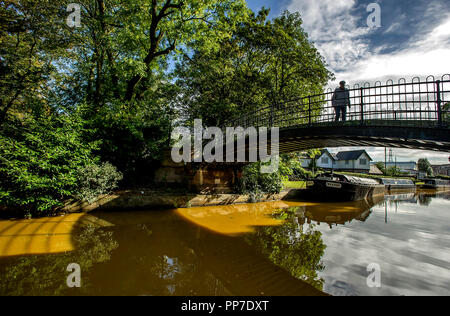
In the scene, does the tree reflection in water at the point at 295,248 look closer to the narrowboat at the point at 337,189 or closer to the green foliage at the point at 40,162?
the narrowboat at the point at 337,189

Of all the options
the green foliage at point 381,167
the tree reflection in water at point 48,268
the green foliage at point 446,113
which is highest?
the green foliage at point 446,113

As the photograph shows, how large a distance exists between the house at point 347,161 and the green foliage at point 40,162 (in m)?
40.0

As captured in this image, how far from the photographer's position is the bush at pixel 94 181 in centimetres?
767

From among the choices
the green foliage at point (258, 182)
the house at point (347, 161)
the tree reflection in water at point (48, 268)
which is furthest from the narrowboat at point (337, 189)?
the house at point (347, 161)

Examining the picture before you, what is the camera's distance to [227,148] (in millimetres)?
10484

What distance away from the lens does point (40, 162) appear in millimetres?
6555

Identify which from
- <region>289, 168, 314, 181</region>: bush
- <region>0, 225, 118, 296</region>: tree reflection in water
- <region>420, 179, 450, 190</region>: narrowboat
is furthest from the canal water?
<region>420, 179, 450, 190</region>: narrowboat

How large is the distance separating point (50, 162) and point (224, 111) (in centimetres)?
1122

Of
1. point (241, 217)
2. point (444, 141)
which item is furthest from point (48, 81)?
point (444, 141)

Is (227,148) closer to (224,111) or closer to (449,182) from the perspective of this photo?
(224,111)

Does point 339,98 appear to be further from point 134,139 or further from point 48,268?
point 134,139

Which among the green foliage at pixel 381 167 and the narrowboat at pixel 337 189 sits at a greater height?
the green foliage at pixel 381 167

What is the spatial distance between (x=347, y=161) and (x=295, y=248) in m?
46.3

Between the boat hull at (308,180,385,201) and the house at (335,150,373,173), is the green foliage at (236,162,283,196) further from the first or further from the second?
the house at (335,150,373,173)
